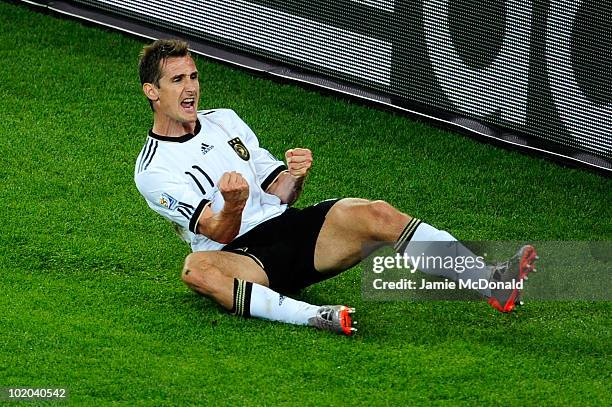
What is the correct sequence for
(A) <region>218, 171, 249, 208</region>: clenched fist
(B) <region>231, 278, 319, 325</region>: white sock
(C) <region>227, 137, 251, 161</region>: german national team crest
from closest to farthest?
(A) <region>218, 171, 249, 208</region>: clenched fist < (B) <region>231, 278, 319, 325</region>: white sock < (C) <region>227, 137, 251, 161</region>: german national team crest

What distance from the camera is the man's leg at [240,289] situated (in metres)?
5.84

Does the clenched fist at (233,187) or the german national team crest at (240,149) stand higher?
the german national team crest at (240,149)

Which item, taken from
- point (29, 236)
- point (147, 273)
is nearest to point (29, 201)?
point (29, 236)

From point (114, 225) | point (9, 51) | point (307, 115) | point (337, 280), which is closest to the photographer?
point (337, 280)

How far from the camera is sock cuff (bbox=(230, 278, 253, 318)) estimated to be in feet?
19.2

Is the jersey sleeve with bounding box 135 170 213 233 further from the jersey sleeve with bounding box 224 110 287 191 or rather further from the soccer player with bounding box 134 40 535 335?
the jersey sleeve with bounding box 224 110 287 191

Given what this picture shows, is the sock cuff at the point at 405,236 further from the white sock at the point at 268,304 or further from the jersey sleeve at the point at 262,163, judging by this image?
the jersey sleeve at the point at 262,163

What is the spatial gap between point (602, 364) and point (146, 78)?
242 centimetres

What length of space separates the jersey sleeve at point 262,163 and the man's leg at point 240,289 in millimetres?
461

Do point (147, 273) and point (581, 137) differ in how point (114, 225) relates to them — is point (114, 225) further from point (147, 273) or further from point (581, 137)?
point (581, 137)

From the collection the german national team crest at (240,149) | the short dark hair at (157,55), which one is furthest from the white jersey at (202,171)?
the short dark hair at (157,55)

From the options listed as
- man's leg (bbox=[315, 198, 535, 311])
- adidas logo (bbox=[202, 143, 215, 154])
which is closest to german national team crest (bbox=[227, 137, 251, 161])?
adidas logo (bbox=[202, 143, 215, 154])

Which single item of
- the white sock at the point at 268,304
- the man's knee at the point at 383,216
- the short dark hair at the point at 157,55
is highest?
the short dark hair at the point at 157,55

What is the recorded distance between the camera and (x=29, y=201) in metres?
7.26
